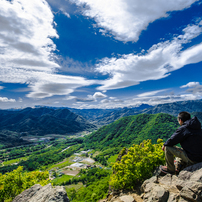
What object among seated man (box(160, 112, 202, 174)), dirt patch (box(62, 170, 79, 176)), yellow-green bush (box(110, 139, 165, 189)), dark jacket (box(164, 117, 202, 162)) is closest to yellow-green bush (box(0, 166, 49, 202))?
yellow-green bush (box(110, 139, 165, 189))

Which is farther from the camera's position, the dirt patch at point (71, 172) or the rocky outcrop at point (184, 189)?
the dirt patch at point (71, 172)

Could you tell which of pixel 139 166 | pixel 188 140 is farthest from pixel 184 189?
pixel 139 166

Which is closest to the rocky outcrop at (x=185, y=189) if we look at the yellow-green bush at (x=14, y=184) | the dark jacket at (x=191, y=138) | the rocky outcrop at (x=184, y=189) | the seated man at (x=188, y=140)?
the rocky outcrop at (x=184, y=189)

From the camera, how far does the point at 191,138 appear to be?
1012 centimetres

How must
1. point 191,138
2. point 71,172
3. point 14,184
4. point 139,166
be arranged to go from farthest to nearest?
point 71,172, point 14,184, point 139,166, point 191,138

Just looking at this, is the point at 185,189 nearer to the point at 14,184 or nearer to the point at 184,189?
the point at 184,189

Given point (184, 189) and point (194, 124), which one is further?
point (194, 124)

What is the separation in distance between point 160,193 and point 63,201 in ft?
34.7

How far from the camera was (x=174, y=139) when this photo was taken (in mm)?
10703

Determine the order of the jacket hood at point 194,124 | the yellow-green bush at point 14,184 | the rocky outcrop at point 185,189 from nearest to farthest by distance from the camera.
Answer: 1. the rocky outcrop at point 185,189
2. the jacket hood at point 194,124
3. the yellow-green bush at point 14,184

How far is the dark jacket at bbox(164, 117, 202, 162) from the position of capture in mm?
9938

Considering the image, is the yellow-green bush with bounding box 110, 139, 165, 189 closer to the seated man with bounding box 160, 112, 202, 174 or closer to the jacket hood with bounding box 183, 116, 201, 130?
the seated man with bounding box 160, 112, 202, 174

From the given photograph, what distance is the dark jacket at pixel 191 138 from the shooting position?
32.6 feet

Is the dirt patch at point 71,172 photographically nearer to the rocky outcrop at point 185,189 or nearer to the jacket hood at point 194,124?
the rocky outcrop at point 185,189
